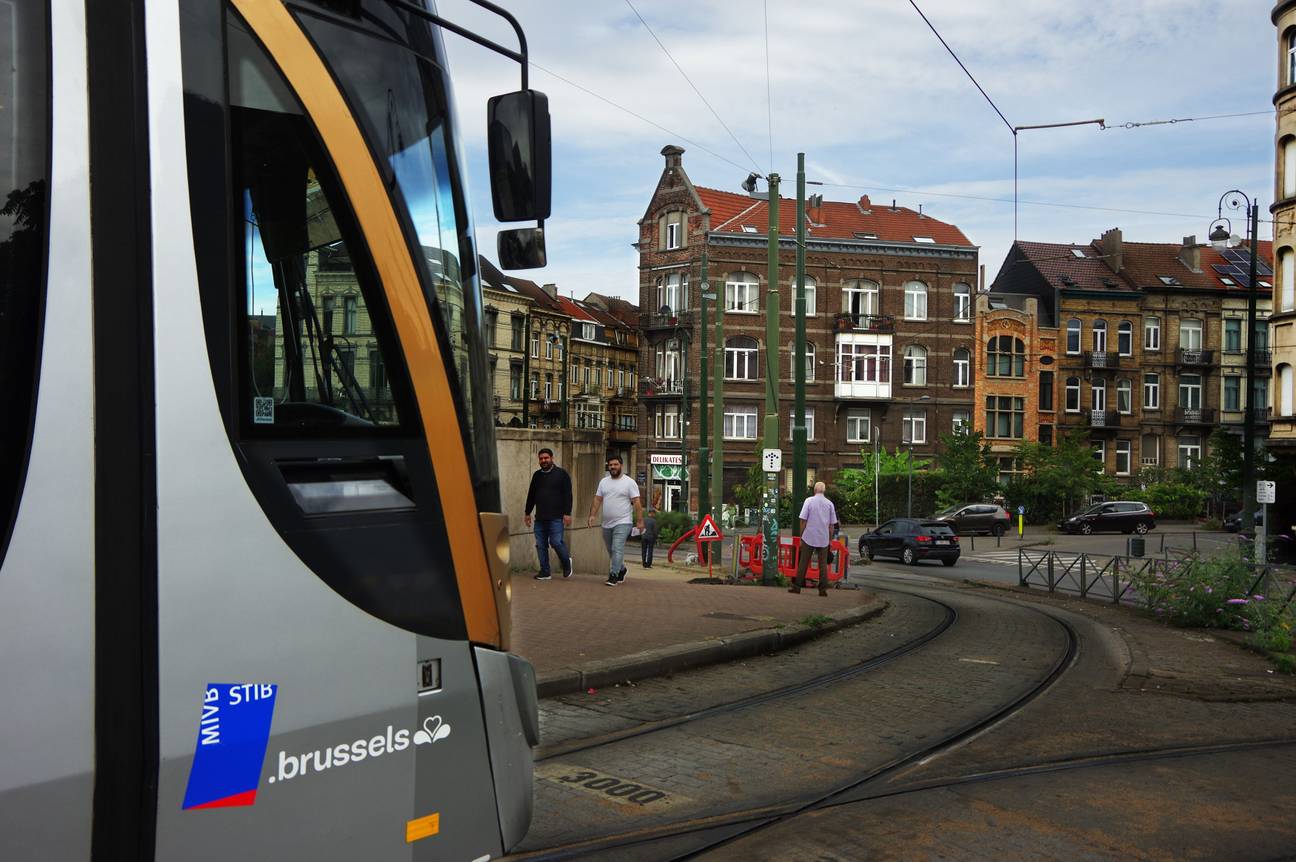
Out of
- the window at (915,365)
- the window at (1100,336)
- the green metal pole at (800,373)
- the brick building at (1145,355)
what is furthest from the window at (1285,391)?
the window at (1100,336)

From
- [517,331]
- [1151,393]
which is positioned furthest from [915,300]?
[517,331]

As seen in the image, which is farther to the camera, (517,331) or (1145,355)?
(517,331)

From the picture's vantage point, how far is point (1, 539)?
2.36m

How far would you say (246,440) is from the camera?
2.78 metres

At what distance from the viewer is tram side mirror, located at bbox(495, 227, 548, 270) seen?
371cm

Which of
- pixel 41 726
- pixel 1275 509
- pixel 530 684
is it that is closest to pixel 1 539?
pixel 41 726

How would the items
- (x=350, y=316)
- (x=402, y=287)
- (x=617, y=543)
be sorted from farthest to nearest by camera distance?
1. (x=617, y=543)
2. (x=402, y=287)
3. (x=350, y=316)

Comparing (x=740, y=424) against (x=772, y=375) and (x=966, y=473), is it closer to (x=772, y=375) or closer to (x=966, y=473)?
(x=966, y=473)

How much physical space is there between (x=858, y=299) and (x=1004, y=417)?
1009 centimetres

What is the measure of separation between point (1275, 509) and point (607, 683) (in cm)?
3425

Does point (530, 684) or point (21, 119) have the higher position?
point (21, 119)

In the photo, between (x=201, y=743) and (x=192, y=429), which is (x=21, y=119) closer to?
Result: (x=192, y=429)

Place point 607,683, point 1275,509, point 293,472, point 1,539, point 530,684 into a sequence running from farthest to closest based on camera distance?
point 1275,509, point 607,683, point 530,684, point 293,472, point 1,539

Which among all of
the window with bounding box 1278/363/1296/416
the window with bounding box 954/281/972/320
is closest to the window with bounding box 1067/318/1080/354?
the window with bounding box 954/281/972/320
